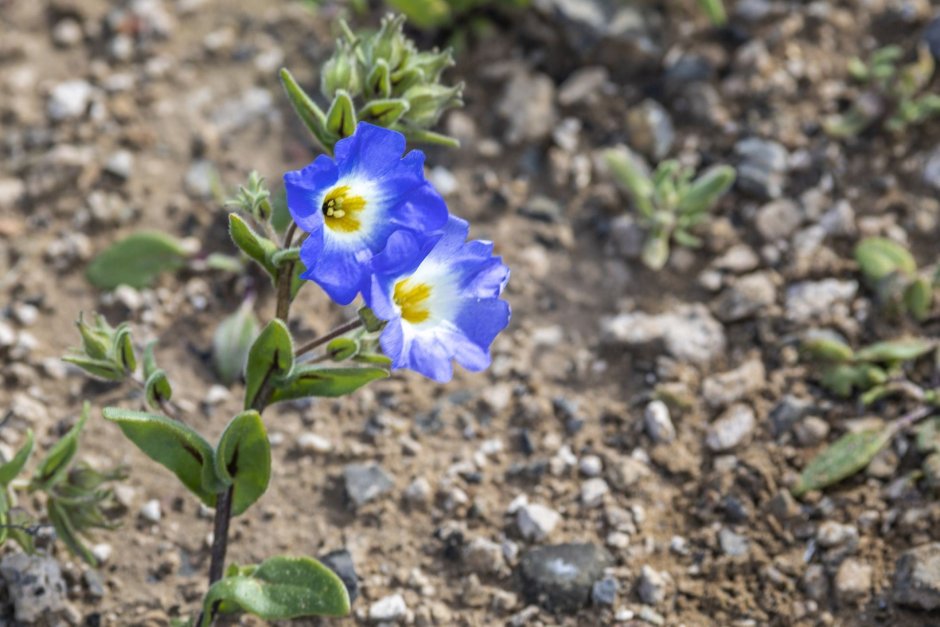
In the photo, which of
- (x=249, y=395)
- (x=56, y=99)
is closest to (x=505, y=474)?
(x=249, y=395)

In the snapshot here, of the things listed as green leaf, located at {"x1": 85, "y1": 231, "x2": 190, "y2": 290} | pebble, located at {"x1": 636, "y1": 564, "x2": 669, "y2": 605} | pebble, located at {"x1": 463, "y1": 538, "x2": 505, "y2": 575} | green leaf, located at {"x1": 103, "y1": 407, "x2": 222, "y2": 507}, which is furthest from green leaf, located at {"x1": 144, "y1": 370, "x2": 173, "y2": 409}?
pebble, located at {"x1": 636, "y1": 564, "x2": 669, "y2": 605}

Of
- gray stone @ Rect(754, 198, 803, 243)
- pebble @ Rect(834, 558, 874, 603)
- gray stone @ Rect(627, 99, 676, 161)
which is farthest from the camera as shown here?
gray stone @ Rect(627, 99, 676, 161)

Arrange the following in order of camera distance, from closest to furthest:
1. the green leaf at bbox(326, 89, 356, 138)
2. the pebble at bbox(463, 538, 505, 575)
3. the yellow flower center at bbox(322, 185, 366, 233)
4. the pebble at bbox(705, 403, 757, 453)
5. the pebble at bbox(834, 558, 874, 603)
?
1. the yellow flower center at bbox(322, 185, 366, 233)
2. the green leaf at bbox(326, 89, 356, 138)
3. the pebble at bbox(834, 558, 874, 603)
4. the pebble at bbox(463, 538, 505, 575)
5. the pebble at bbox(705, 403, 757, 453)

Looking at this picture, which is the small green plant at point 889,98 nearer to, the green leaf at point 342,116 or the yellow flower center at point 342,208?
the green leaf at point 342,116

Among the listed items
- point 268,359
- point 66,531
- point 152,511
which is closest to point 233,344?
point 152,511

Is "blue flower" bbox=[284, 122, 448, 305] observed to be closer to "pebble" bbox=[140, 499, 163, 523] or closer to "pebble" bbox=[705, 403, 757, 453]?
"pebble" bbox=[140, 499, 163, 523]

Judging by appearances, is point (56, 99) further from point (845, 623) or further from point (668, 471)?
point (845, 623)
